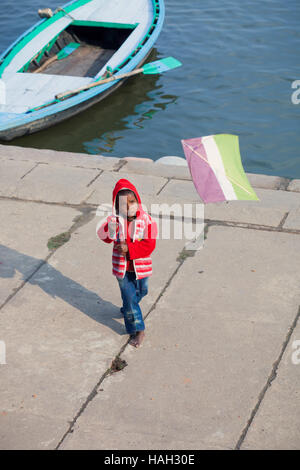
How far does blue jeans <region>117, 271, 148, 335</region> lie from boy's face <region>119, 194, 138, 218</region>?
0.47 m

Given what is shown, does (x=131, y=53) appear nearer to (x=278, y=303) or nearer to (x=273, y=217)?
(x=273, y=217)

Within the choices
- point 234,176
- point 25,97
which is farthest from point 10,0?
point 234,176

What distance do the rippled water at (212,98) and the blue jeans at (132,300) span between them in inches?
228

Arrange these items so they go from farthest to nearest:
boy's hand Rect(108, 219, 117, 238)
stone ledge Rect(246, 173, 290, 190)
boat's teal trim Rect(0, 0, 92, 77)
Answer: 1. boat's teal trim Rect(0, 0, 92, 77)
2. stone ledge Rect(246, 173, 290, 190)
3. boy's hand Rect(108, 219, 117, 238)

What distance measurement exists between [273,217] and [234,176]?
6.50 feet

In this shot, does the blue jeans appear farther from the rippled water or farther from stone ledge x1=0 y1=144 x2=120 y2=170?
the rippled water

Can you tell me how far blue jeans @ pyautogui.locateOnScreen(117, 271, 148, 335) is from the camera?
4516 mm

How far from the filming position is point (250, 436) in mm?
3818

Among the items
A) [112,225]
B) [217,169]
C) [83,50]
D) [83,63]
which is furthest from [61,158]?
[83,50]

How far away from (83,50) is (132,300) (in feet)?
31.5

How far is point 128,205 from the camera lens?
4.32m
